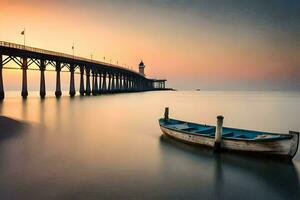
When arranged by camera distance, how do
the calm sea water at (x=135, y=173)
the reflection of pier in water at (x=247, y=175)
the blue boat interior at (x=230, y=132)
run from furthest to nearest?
the blue boat interior at (x=230, y=132) < the reflection of pier in water at (x=247, y=175) < the calm sea water at (x=135, y=173)

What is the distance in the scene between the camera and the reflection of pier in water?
1117cm

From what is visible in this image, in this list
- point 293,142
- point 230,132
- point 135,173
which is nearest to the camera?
point 135,173

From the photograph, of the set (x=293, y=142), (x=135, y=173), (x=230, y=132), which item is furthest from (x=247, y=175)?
(x=230, y=132)

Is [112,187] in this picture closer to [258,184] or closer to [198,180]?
[198,180]

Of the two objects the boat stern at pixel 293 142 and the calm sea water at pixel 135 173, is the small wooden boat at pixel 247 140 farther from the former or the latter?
the calm sea water at pixel 135 173

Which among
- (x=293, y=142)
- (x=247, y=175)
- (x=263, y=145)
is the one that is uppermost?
(x=293, y=142)

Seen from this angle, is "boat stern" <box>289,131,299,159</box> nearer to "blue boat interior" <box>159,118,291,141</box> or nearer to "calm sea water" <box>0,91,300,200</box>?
"blue boat interior" <box>159,118,291,141</box>

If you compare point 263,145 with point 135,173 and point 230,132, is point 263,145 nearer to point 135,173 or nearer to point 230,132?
point 230,132

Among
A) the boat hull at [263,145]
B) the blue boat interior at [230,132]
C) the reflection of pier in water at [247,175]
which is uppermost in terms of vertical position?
the blue boat interior at [230,132]

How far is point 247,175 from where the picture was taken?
13461mm

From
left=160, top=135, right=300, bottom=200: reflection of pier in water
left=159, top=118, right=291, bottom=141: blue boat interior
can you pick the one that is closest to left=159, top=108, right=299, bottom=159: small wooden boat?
left=159, top=118, right=291, bottom=141: blue boat interior

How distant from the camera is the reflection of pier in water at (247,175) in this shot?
440 inches

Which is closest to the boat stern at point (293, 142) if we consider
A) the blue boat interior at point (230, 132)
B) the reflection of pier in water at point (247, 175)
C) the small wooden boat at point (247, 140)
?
the small wooden boat at point (247, 140)

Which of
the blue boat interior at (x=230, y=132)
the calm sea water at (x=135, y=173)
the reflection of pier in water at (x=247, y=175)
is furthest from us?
the blue boat interior at (x=230, y=132)
